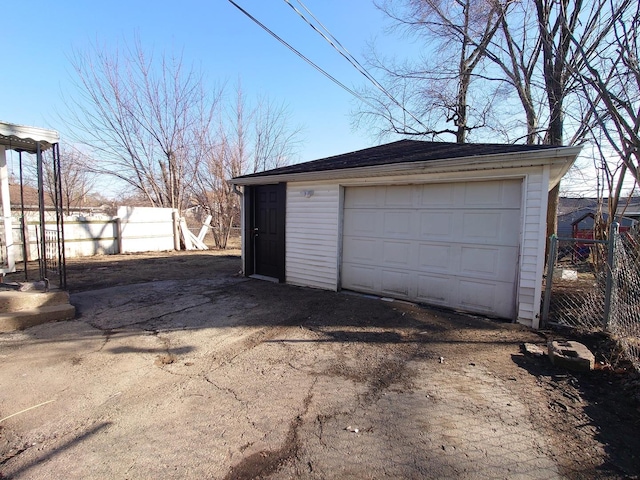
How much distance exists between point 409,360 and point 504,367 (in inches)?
35.2

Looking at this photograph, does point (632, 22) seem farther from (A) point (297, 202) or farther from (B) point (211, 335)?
(B) point (211, 335)

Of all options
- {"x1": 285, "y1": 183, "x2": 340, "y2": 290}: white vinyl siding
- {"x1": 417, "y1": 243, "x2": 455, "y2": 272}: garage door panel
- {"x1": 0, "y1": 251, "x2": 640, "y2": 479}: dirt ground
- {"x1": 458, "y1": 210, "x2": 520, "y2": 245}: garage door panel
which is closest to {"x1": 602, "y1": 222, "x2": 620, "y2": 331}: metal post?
{"x1": 0, "y1": 251, "x2": 640, "y2": 479}: dirt ground

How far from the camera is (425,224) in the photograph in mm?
5082

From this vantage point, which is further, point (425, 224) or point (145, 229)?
point (145, 229)

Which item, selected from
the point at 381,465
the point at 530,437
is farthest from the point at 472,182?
the point at 381,465

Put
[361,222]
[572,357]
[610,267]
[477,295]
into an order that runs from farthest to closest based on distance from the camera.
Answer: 1. [361,222]
2. [477,295]
3. [610,267]
4. [572,357]

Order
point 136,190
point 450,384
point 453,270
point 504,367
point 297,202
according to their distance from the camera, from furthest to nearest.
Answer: point 136,190, point 297,202, point 453,270, point 504,367, point 450,384

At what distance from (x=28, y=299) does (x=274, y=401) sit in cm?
395

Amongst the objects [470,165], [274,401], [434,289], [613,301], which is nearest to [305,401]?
[274,401]

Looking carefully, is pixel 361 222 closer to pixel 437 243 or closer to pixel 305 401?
pixel 437 243

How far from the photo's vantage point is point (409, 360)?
3203 millimetres

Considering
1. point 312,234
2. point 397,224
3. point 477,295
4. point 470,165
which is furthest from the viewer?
point 312,234

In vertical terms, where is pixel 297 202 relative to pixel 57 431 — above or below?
above

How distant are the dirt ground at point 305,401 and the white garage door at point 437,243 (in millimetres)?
587
